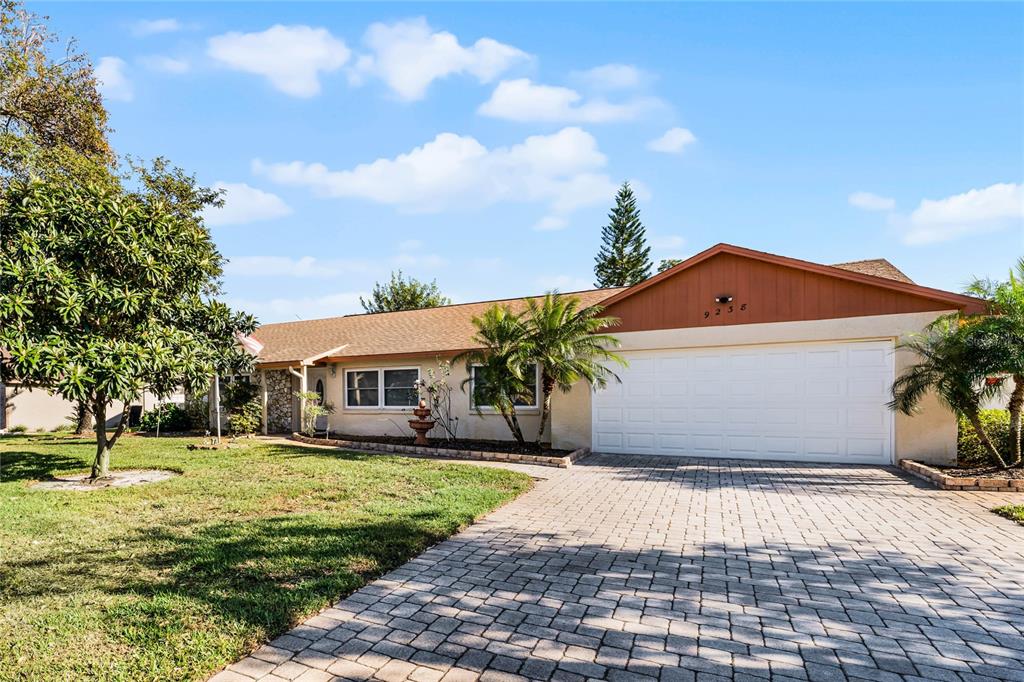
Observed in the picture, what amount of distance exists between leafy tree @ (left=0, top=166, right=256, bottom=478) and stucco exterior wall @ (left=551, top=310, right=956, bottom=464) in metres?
8.34

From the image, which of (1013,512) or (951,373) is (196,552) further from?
(951,373)

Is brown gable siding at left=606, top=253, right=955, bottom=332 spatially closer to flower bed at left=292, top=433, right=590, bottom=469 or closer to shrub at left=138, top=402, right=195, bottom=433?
flower bed at left=292, top=433, right=590, bottom=469

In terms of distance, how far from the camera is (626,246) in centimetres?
4234

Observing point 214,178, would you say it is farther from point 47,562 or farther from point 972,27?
point 972,27

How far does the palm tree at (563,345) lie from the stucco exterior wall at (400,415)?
7.00 ft

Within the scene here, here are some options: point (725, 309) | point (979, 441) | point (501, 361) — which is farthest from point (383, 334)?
point (979, 441)

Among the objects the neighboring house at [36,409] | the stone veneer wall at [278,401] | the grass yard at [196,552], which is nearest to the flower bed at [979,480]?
the grass yard at [196,552]

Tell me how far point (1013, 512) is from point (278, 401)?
18772 mm

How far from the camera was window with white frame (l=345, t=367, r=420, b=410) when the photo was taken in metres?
15.5

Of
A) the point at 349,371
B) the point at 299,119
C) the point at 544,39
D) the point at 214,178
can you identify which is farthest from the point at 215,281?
the point at 544,39

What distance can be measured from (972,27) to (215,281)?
24.9 meters

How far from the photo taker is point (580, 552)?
526 centimetres

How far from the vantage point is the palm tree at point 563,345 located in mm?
11453

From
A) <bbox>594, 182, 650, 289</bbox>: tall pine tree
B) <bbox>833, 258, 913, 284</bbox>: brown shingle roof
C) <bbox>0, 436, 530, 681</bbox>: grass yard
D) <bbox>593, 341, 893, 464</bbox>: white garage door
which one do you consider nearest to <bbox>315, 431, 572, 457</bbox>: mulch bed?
<bbox>593, 341, 893, 464</bbox>: white garage door
